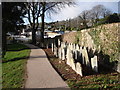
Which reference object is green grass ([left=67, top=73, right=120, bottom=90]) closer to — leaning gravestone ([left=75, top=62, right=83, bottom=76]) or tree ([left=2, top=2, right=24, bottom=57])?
leaning gravestone ([left=75, top=62, right=83, bottom=76])

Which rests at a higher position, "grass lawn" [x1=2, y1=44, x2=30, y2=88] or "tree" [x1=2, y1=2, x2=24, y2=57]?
"tree" [x1=2, y1=2, x2=24, y2=57]

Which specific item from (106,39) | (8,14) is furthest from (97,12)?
(106,39)

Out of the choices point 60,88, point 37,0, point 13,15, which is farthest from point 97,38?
point 37,0

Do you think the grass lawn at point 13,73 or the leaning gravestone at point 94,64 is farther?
the leaning gravestone at point 94,64

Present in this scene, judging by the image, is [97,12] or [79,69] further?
[97,12]

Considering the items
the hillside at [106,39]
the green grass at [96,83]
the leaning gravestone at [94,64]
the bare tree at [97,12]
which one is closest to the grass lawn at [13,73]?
the green grass at [96,83]

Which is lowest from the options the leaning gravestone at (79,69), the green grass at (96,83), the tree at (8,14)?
the green grass at (96,83)

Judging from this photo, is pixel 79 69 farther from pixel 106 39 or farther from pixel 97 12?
pixel 97 12

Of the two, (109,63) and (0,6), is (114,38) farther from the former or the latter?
(0,6)

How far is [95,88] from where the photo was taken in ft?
13.6

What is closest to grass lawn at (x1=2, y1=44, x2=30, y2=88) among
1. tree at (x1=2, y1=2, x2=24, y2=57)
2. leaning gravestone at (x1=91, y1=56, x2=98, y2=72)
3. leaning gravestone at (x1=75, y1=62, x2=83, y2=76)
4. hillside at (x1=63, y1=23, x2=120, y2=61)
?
leaning gravestone at (x1=75, y1=62, x2=83, y2=76)

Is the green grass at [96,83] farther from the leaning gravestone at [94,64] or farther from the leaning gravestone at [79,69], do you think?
the leaning gravestone at [94,64]

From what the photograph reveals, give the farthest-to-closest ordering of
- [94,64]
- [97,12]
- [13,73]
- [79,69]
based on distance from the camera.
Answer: [97,12] < [13,73] < [94,64] < [79,69]

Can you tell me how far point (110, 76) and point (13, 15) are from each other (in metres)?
20.7
